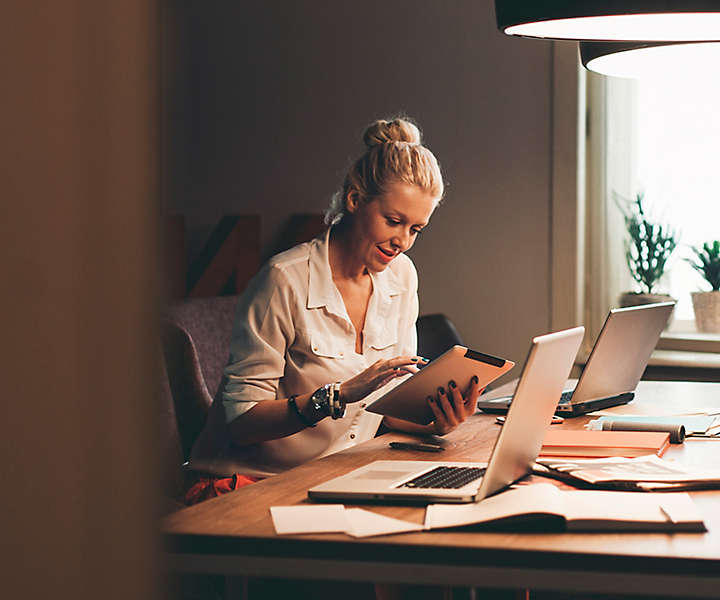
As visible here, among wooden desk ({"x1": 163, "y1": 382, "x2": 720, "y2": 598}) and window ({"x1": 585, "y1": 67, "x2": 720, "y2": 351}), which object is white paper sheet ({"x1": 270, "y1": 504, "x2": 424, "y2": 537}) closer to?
wooden desk ({"x1": 163, "y1": 382, "x2": 720, "y2": 598})

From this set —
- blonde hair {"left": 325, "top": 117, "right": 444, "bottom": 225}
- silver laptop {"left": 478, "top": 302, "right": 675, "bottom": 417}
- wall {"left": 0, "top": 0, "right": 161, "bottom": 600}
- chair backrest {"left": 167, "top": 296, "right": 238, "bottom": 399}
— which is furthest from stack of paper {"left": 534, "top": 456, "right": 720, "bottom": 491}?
chair backrest {"left": 167, "top": 296, "right": 238, "bottom": 399}

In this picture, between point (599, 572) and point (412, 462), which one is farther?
point (412, 462)

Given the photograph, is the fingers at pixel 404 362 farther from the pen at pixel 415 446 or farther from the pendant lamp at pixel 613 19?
the pendant lamp at pixel 613 19

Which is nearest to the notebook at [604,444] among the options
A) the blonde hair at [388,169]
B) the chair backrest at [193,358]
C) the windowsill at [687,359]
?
the blonde hair at [388,169]

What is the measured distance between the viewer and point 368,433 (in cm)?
239

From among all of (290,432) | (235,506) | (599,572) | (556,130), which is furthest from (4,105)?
(556,130)

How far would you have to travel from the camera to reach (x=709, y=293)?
3828 mm

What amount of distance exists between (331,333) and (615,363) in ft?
2.40

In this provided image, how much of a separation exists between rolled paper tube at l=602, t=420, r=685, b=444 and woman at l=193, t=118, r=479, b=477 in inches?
13.5

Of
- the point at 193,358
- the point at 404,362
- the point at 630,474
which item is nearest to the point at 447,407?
the point at 404,362

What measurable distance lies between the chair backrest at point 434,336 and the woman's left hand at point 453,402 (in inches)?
65.3

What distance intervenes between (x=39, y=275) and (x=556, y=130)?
3.72m

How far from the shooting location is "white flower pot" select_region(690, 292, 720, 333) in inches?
151

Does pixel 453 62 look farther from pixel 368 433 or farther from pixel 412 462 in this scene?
Answer: pixel 412 462
